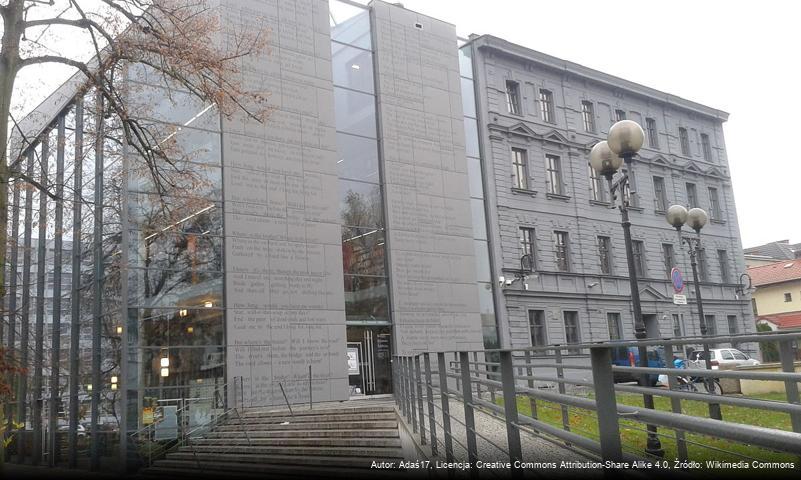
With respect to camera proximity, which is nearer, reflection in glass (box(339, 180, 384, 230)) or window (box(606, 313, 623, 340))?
reflection in glass (box(339, 180, 384, 230))

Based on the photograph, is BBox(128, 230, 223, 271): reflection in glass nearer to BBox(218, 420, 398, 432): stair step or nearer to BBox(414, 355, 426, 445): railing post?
BBox(218, 420, 398, 432): stair step

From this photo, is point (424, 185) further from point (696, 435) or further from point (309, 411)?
point (696, 435)

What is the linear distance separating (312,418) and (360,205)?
30.0 feet

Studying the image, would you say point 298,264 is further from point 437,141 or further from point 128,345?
point 437,141

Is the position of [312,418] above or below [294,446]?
above

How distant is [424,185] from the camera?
1030 inches

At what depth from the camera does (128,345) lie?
19.1 metres

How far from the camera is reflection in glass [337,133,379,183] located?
80.3 feet

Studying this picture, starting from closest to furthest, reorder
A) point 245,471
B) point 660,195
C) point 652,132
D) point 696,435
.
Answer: point 696,435
point 245,471
point 660,195
point 652,132

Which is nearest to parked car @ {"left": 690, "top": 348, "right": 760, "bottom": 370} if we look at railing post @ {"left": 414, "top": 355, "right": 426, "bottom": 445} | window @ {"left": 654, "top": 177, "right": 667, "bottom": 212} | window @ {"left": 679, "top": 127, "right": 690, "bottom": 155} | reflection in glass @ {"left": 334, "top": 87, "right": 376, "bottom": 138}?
window @ {"left": 654, "top": 177, "right": 667, "bottom": 212}

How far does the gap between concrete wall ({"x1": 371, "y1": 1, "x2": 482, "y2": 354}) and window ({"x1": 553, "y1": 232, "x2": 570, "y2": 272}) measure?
19.5 ft

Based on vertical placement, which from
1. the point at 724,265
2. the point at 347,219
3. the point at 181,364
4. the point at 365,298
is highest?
the point at 347,219

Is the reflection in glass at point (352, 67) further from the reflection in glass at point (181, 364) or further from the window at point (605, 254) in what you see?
the window at point (605, 254)

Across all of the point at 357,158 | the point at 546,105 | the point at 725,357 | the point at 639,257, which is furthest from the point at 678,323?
the point at 357,158
